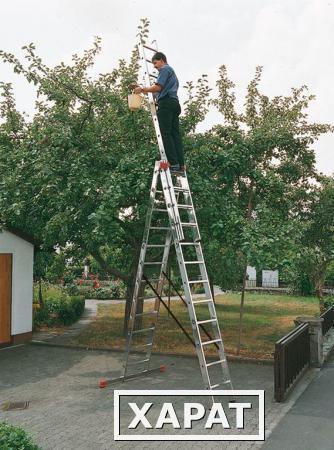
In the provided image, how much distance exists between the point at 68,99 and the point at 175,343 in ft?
25.7

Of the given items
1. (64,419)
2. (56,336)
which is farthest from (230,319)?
(64,419)

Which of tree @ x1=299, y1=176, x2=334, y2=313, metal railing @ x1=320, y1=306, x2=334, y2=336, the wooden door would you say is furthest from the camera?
metal railing @ x1=320, y1=306, x2=334, y2=336

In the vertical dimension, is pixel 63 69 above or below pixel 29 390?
above

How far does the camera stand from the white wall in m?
14.1

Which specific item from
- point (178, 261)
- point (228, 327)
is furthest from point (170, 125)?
point (228, 327)

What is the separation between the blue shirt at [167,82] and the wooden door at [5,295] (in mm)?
7901

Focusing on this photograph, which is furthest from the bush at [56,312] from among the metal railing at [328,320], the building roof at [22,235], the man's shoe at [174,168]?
the man's shoe at [174,168]

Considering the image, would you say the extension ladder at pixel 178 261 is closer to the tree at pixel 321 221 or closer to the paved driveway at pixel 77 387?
the paved driveway at pixel 77 387

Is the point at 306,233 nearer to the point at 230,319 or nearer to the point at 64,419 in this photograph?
the point at 230,319

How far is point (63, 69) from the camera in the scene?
1320cm

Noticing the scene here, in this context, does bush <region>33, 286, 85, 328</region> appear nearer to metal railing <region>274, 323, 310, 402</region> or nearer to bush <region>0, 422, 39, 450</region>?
metal railing <region>274, 323, 310, 402</region>

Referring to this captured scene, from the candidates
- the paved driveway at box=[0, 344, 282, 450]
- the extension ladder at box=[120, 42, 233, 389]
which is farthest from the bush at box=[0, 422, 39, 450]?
the extension ladder at box=[120, 42, 233, 389]

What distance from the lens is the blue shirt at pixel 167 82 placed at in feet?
26.8

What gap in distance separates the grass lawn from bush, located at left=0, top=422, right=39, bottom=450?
8.23 meters
